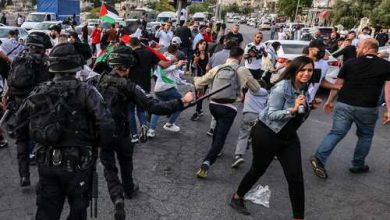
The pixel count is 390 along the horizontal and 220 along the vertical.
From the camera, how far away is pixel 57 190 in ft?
10.2

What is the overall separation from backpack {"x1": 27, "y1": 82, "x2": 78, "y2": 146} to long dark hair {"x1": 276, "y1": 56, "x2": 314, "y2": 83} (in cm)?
199

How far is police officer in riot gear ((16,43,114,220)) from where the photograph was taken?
9.70 feet

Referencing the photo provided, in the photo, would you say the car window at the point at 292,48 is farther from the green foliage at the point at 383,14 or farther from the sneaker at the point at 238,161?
the green foliage at the point at 383,14

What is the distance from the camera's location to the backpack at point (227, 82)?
17.4 feet

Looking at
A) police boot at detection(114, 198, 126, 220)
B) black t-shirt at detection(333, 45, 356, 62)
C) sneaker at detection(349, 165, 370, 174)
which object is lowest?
sneaker at detection(349, 165, 370, 174)

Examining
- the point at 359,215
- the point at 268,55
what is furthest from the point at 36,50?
the point at 268,55

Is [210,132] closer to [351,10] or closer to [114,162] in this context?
[114,162]

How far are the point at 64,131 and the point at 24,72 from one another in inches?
80.8

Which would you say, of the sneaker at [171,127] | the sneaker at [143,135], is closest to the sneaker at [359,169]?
the sneaker at [171,127]

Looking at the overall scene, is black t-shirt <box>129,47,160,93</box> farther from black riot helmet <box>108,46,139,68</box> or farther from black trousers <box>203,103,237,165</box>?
black riot helmet <box>108,46,139,68</box>

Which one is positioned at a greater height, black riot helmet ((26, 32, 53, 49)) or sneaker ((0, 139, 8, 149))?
black riot helmet ((26, 32, 53, 49))

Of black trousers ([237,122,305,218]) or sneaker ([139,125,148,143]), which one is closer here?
black trousers ([237,122,305,218])

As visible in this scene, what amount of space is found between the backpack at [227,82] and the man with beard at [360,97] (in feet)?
4.29

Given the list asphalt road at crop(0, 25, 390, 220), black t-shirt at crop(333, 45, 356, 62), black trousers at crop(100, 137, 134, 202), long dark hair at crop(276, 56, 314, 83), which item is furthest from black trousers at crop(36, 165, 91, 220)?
black t-shirt at crop(333, 45, 356, 62)
